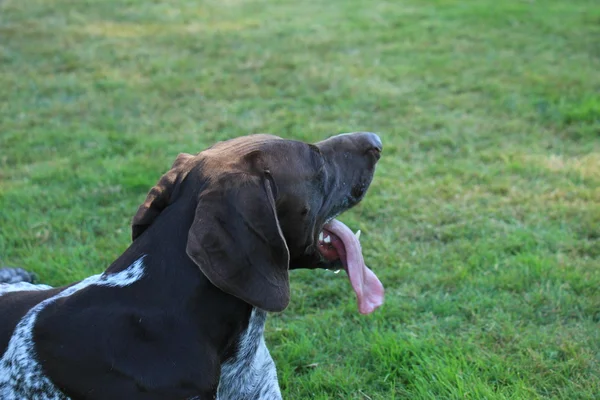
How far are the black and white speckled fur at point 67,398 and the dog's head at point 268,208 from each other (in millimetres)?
316

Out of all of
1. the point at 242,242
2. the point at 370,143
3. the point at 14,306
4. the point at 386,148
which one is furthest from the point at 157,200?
the point at 386,148

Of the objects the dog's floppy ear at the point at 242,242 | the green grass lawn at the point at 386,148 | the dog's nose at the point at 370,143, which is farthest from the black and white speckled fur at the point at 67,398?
the dog's nose at the point at 370,143

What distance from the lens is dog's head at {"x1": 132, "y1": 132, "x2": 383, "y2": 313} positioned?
3.01 metres

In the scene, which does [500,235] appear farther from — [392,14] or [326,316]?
[392,14]

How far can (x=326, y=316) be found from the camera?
16.1 feet

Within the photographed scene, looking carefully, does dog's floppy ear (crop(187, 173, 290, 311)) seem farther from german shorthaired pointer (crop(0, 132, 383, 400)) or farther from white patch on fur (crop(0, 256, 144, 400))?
white patch on fur (crop(0, 256, 144, 400))

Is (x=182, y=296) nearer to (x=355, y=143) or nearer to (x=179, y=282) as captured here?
(x=179, y=282)

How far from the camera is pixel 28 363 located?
10.7 ft

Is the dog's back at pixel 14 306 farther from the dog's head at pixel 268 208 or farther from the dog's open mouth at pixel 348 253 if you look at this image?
the dog's open mouth at pixel 348 253

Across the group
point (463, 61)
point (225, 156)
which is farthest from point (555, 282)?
point (463, 61)

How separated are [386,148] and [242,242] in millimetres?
4655

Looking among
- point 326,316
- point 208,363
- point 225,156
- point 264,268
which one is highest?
point 225,156

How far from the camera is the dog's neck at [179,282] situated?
317 cm

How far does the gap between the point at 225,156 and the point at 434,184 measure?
3.59 metres
